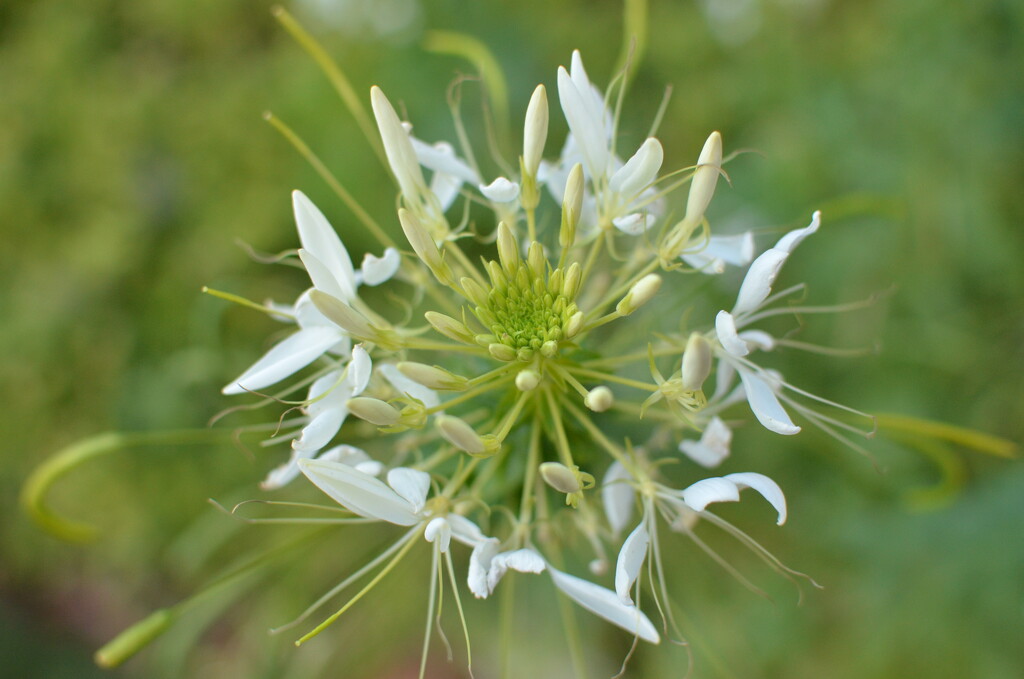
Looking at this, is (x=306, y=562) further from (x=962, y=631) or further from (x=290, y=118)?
(x=962, y=631)

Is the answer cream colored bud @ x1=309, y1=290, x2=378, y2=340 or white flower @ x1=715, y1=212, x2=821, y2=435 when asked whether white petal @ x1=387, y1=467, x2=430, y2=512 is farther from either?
white flower @ x1=715, y1=212, x2=821, y2=435

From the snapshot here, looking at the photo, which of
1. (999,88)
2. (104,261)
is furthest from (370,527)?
(999,88)

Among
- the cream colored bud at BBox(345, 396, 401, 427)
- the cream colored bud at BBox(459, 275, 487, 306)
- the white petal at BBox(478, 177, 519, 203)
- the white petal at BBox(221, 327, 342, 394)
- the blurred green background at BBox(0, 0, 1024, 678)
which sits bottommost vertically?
the blurred green background at BBox(0, 0, 1024, 678)

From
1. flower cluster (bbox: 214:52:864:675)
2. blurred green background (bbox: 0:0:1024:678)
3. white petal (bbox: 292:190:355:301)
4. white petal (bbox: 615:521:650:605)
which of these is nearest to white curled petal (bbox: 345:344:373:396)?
flower cluster (bbox: 214:52:864:675)

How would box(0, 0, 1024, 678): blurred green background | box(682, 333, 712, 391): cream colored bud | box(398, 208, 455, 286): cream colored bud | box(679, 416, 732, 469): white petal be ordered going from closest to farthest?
box(682, 333, 712, 391): cream colored bud → box(398, 208, 455, 286): cream colored bud → box(679, 416, 732, 469): white petal → box(0, 0, 1024, 678): blurred green background

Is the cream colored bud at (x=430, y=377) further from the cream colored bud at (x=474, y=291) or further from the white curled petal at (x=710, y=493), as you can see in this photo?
the white curled petal at (x=710, y=493)

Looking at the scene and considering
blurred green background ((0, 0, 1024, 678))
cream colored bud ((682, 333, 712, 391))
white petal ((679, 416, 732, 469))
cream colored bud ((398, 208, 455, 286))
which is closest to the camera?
cream colored bud ((682, 333, 712, 391))
